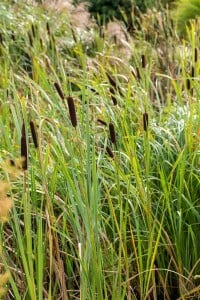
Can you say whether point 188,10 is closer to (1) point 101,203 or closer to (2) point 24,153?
(1) point 101,203

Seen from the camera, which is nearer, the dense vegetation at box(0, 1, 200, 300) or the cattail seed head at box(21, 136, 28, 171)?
the cattail seed head at box(21, 136, 28, 171)

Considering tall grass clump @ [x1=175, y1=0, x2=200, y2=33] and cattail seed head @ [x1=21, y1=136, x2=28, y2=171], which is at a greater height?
cattail seed head @ [x1=21, y1=136, x2=28, y2=171]

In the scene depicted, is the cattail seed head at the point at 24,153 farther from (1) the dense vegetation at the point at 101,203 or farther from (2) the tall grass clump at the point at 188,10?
(2) the tall grass clump at the point at 188,10

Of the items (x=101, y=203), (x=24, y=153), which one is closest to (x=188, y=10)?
(x=101, y=203)

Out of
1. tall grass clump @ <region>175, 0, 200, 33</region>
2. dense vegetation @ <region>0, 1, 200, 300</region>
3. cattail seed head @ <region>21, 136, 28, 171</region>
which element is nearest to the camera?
cattail seed head @ <region>21, 136, 28, 171</region>

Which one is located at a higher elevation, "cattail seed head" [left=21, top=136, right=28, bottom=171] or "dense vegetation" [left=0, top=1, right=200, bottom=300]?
"cattail seed head" [left=21, top=136, right=28, bottom=171]

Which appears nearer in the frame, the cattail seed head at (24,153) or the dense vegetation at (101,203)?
the cattail seed head at (24,153)

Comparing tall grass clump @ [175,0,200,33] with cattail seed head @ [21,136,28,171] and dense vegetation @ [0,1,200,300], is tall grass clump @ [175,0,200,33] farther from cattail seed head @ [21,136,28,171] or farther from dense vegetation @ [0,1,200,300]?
cattail seed head @ [21,136,28,171]

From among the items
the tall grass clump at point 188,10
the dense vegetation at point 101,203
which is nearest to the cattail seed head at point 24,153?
the dense vegetation at point 101,203

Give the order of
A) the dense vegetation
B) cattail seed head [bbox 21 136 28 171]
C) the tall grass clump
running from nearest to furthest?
cattail seed head [bbox 21 136 28 171] → the dense vegetation → the tall grass clump

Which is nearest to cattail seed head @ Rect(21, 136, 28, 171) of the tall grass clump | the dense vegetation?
the dense vegetation

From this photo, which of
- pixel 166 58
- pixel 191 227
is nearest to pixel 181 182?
pixel 191 227

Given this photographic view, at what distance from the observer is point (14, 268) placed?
1851mm

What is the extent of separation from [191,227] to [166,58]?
2.45 m
